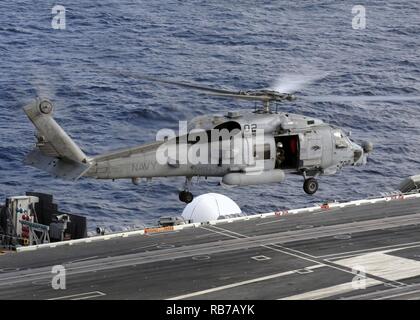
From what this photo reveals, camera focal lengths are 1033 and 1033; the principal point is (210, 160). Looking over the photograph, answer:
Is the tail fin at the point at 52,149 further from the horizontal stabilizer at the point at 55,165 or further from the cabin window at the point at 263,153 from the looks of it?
the cabin window at the point at 263,153

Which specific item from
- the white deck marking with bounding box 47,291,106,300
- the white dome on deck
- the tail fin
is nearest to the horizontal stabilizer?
the tail fin

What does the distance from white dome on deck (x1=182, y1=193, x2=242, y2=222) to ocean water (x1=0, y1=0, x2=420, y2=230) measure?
26.2 ft

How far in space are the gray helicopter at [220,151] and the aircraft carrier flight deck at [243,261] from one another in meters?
5.04

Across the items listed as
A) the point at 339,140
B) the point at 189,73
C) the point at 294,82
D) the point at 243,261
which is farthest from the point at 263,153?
the point at 189,73

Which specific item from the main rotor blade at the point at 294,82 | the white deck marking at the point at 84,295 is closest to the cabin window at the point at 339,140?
the main rotor blade at the point at 294,82

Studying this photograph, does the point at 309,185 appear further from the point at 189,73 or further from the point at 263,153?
the point at 189,73

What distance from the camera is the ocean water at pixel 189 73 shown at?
8962 centimetres

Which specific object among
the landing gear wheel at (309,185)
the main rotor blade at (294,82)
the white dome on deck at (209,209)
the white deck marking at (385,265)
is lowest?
the white deck marking at (385,265)

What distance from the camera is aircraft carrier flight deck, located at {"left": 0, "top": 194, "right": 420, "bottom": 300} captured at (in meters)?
50.9

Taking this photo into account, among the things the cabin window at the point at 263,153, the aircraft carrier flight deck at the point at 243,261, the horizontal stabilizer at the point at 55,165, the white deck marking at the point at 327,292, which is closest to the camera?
the horizontal stabilizer at the point at 55,165

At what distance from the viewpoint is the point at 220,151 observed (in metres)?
49.0

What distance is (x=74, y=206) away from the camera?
84.8m

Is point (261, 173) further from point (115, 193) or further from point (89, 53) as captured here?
point (89, 53)

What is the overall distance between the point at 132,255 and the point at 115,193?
30.8 metres
